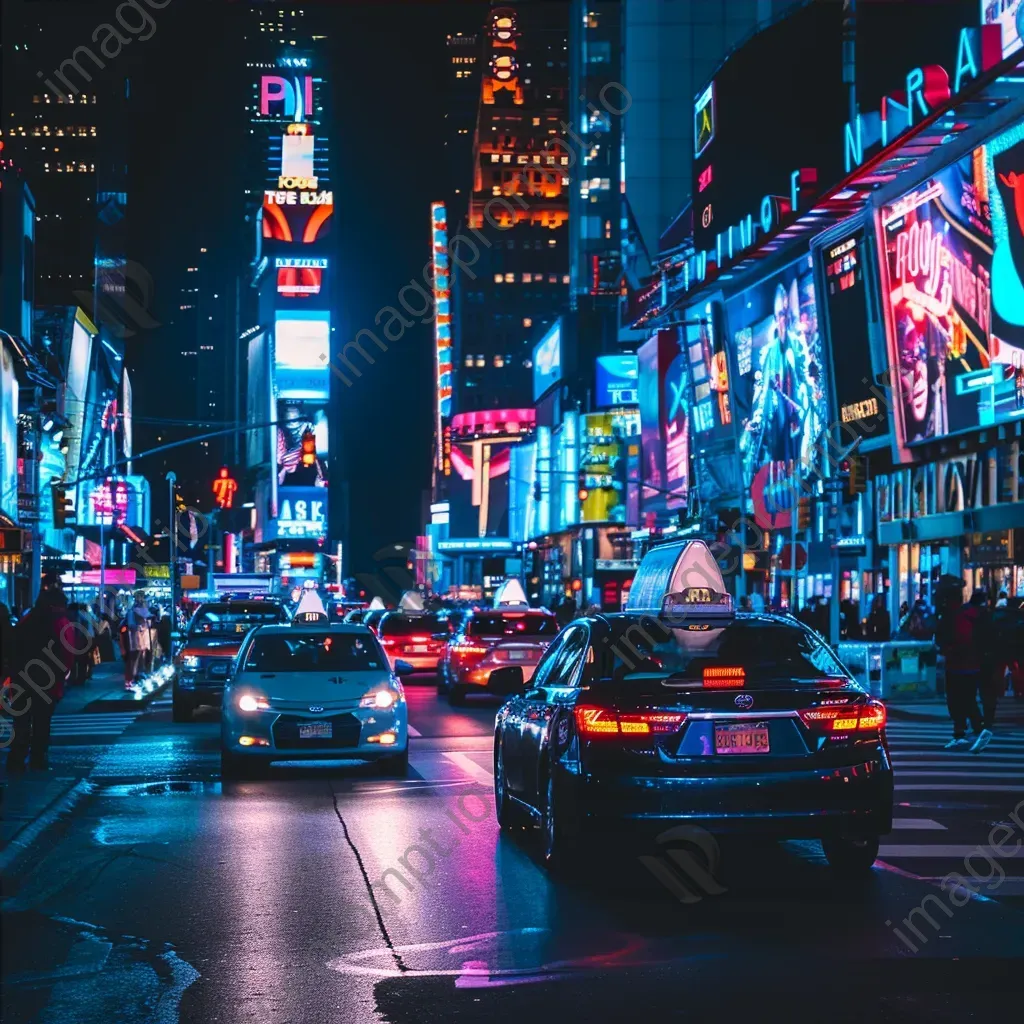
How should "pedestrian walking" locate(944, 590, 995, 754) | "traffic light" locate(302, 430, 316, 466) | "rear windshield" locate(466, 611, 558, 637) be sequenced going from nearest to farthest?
"pedestrian walking" locate(944, 590, 995, 754)
"rear windshield" locate(466, 611, 558, 637)
"traffic light" locate(302, 430, 316, 466)

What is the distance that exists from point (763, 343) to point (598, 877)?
59.8 m

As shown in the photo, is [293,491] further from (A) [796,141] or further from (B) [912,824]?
(B) [912,824]

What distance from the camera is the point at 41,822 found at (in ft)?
42.4

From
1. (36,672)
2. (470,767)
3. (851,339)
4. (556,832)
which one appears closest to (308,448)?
(851,339)

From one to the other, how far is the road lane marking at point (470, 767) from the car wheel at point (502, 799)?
3488mm

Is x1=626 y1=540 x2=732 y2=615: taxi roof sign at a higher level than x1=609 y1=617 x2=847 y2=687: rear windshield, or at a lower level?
higher

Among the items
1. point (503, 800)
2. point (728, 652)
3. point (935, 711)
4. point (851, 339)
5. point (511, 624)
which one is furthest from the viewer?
point (851, 339)

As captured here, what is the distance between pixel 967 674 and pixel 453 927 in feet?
40.2

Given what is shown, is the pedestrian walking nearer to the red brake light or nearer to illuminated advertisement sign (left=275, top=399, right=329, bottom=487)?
the red brake light

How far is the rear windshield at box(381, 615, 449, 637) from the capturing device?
123 feet

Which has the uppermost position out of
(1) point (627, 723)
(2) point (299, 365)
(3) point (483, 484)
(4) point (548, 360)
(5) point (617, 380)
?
(2) point (299, 365)

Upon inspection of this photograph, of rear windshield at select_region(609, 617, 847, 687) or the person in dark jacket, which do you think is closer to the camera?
rear windshield at select_region(609, 617, 847, 687)

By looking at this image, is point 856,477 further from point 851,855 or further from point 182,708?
point 851,855

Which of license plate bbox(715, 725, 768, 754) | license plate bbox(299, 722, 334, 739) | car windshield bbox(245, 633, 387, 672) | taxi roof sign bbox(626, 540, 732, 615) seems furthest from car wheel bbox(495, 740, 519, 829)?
Answer: car windshield bbox(245, 633, 387, 672)
